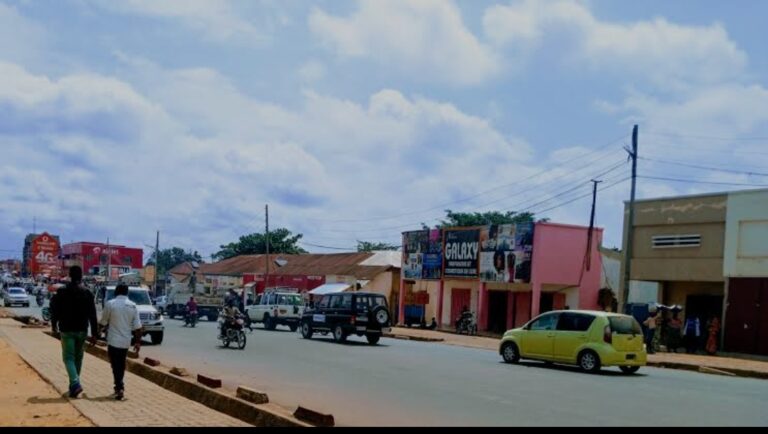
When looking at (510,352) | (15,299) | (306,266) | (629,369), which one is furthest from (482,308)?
(15,299)

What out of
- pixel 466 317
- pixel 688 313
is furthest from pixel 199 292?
pixel 688 313

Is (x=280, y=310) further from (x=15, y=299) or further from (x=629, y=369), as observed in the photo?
(x=15, y=299)

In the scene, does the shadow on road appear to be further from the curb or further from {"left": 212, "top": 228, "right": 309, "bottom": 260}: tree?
{"left": 212, "top": 228, "right": 309, "bottom": 260}: tree

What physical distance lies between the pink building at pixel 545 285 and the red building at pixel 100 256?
4044 cm

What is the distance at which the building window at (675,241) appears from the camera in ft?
105

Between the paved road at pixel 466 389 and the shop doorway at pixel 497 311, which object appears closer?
the paved road at pixel 466 389

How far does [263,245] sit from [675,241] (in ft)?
200

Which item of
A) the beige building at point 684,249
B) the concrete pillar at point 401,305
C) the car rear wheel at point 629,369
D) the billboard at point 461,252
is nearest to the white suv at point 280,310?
the billboard at point 461,252

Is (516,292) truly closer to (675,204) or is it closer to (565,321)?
(675,204)

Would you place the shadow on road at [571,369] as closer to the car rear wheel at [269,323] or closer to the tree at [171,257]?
the car rear wheel at [269,323]

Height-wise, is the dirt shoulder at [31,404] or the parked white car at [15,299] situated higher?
the dirt shoulder at [31,404]

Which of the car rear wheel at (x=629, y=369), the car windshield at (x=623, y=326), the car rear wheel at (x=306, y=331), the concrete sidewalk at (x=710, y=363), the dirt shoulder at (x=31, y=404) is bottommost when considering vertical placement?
the car rear wheel at (x=306, y=331)

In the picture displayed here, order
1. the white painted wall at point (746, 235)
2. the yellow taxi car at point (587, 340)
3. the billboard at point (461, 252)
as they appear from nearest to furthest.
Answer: the yellow taxi car at point (587, 340)
the white painted wall at point (746, 235)
the billboard at point (461, 252)

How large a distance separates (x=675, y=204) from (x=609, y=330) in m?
15.8
